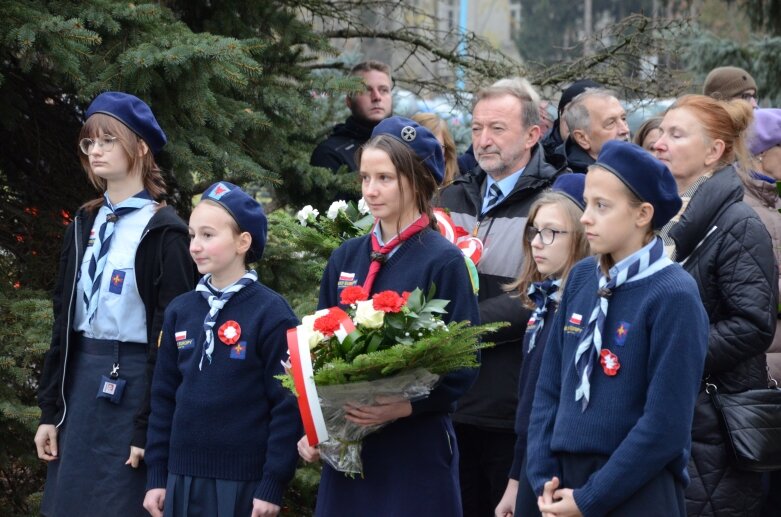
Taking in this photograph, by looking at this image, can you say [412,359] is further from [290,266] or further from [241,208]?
[290,266]

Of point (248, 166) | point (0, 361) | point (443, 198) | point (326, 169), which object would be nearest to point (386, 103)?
point (326, 169)

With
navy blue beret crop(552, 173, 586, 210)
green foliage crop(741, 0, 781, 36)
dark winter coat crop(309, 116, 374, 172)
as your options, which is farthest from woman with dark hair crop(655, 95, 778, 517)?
green foliage crop(741, 0, 781, 36)

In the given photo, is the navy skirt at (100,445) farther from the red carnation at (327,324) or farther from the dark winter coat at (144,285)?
the red carnation at (327,324)

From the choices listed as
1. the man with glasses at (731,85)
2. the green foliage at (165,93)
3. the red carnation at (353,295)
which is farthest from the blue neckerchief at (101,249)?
the man with glasses at (731,85)

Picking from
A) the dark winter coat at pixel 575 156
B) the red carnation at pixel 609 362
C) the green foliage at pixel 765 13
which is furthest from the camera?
the green foliage at pixel 765 13

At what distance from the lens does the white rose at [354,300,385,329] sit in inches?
137

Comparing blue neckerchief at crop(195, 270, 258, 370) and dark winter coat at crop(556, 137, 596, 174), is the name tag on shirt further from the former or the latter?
dark winter coat at crop(556, 137, 596, 174)

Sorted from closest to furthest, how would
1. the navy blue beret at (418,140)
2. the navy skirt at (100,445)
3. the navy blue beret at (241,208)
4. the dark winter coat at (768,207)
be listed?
1. the navy blue beret at (418,140)
2. the navy blue beret at (241,208)
3. the navy skirt at (100,445)
4. the dark winter coat at (768,207)

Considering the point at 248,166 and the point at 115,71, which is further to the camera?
the point at 248,166

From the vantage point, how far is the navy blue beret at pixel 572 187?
14.8 feet

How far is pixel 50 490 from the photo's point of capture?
477 cm

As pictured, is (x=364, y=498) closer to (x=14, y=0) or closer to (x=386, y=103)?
(x=14, y=0)

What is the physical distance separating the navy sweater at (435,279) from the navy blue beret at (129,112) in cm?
129

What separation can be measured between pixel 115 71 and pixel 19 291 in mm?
1443
